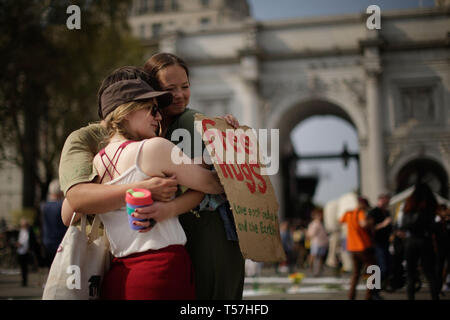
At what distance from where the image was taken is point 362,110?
92.0ft

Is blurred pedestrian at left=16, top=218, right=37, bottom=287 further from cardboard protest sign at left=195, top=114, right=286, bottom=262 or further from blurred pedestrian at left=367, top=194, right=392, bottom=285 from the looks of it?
cardboard protest sign at left=195, top=114, right=286, bottom=262

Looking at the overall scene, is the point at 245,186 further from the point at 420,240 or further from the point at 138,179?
the point at 420,240

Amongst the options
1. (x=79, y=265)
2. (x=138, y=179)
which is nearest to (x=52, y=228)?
(x=79, y=265)

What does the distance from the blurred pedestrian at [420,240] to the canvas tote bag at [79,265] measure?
6455 millimetres

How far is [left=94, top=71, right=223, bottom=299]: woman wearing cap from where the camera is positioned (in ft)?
7.27

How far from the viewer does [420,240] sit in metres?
8.01

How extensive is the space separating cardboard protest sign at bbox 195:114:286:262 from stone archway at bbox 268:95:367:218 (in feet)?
81.5

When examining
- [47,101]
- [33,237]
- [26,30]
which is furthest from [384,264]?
[47,101]

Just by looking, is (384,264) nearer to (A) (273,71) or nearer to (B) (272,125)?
(B) (272,125)

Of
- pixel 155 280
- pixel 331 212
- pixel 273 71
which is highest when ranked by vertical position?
pixel 273 71

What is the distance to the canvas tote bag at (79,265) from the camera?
2.24 metres

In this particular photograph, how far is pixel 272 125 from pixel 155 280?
26.2m

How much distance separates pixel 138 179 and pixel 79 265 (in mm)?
441

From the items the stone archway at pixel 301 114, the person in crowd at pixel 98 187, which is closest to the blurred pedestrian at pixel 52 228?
the person in crowd at pixel 98 187
